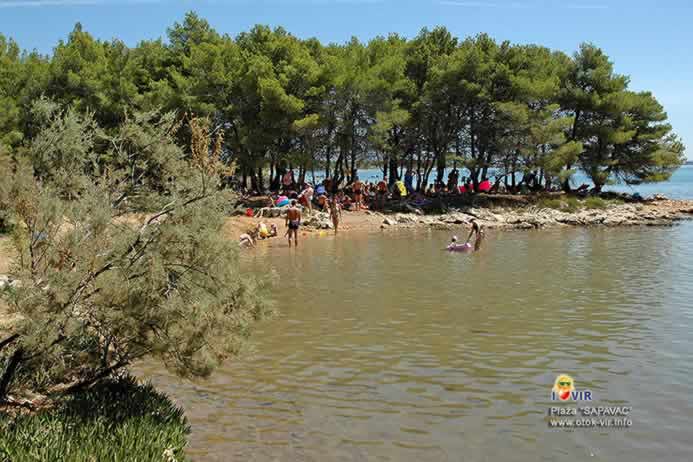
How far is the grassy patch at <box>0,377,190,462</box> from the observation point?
523 cm

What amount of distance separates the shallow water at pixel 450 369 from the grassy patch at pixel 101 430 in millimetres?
573

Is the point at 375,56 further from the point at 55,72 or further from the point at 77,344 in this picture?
the point at 77,344

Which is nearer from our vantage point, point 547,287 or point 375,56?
point 547,287

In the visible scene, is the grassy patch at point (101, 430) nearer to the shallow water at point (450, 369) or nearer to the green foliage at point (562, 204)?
the shallow water at point (450, 369)

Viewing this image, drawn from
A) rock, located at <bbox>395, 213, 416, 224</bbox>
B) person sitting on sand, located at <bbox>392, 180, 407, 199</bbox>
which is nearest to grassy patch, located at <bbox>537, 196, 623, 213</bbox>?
person sitting on sand, located at <bbox>392, 180, 407, 199</bbox>

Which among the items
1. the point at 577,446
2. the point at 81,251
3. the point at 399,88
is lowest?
the point at 577,446

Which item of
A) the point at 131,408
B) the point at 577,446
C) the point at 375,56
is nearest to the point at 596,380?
the point at 577,446

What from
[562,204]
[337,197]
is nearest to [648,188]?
[562,204]

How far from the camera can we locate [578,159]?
37.9m

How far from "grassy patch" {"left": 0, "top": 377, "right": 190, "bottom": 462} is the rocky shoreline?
2079 cm

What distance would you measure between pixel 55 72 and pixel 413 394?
103 feet

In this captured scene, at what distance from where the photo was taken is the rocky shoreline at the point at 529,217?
29969 millimetres

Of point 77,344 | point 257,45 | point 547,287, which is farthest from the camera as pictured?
point 257,45

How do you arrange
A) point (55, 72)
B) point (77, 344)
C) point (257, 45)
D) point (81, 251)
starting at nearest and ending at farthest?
1. point (81, 251)
2. point (77, 344)
3. point (55, 72)
4. point (257, 45)
